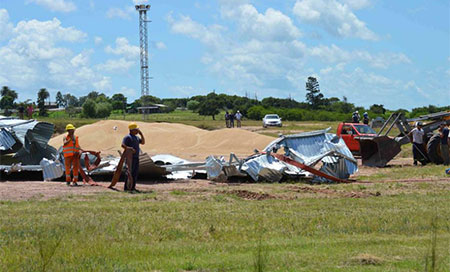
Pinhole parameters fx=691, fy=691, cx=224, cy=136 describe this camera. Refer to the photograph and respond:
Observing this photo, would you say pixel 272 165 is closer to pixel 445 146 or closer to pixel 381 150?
pixel 381 150

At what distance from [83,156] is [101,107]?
76898 millimetres

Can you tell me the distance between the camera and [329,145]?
66.9 feet

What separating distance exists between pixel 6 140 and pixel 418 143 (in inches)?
597

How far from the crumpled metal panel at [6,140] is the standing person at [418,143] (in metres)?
14.7

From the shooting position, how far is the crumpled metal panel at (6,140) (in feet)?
77.3

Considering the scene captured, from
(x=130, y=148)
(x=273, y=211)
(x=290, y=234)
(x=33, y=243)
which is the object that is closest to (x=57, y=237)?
(x=33, y=243)

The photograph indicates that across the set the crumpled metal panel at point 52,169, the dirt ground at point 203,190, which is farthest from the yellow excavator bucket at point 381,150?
the crumpled metal panel at point 52,169

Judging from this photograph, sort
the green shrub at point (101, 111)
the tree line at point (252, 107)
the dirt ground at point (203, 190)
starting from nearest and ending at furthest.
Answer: the dirt ground at point (203, 190) → the tree line at point (252, 107) → the green shrub at point (101, 111)

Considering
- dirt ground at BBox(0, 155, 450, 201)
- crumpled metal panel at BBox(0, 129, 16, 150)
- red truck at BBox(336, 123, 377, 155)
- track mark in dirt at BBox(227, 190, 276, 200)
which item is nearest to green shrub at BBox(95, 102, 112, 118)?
red truck at BBox(336, 123, 377, 155)

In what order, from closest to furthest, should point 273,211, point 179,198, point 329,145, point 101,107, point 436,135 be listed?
point 273,211, point 179,198, point 329,145, point 436,135, point 101,107

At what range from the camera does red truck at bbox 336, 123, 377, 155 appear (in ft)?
99.4

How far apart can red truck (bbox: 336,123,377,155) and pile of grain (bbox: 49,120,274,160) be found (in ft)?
21.3

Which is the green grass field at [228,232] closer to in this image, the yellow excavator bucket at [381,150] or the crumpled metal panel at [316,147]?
the crumpled metal panel at [316,147]

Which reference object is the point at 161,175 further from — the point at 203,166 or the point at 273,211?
the point at 273,211
